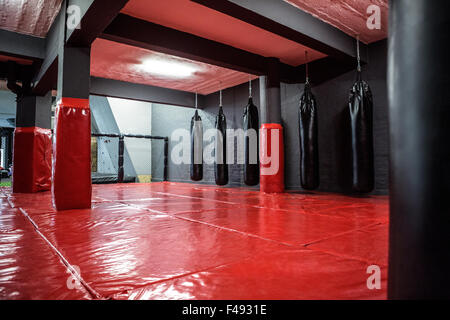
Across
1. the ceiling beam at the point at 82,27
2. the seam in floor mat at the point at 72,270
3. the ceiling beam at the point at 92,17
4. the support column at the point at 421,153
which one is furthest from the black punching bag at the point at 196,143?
the support column at the point at 421,153

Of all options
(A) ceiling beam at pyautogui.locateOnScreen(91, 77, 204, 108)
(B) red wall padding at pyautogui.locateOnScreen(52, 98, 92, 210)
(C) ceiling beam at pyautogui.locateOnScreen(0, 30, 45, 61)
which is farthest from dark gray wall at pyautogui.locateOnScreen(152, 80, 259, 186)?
(B) red wall padding at pyautogui.locateOnScreen(52, 98, 92, 210)

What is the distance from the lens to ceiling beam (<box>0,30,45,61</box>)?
4.98 m

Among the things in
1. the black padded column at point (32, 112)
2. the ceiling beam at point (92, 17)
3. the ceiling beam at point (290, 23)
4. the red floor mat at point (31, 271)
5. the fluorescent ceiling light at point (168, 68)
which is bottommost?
the red floor mat at point (31, 271)

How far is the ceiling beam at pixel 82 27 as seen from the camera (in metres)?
3.17

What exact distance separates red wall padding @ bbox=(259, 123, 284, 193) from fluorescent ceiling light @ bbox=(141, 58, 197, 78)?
2.53 meters

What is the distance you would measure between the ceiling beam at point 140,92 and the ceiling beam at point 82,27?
8.11 feet

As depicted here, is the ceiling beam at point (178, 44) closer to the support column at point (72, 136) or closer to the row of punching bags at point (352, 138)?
the support column at point (72, 136)

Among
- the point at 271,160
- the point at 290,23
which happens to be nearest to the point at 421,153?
the point at 290,23

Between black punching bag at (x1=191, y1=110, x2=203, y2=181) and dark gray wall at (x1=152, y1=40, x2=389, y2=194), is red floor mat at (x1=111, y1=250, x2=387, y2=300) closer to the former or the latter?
dark gray wall at (x1=152, y1=40, x2=389, y2=194)

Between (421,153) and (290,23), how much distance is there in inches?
166

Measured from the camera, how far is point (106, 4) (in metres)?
3.11

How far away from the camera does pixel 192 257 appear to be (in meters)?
1.72
